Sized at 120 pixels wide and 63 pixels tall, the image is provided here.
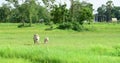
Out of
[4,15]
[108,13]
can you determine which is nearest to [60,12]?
[4,15]

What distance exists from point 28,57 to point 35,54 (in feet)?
0.83

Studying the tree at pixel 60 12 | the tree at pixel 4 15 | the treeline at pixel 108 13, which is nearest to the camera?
the tree at pixel 60 12

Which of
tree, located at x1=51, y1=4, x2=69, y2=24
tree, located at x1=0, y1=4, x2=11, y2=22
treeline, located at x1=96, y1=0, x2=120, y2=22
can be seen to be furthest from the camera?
treeline, located at x1=96, y1=0, x2=120, y2=22

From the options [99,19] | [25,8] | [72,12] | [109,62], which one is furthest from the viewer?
[99,19]

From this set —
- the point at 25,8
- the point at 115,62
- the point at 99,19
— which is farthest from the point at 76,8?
the point at 99,19

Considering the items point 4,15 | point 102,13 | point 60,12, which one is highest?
point 60,12

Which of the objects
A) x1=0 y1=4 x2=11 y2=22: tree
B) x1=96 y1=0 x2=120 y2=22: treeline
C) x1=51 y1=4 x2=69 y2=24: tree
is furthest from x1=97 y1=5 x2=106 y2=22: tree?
x1=51 y1=4 x2=69 y2=24: tree

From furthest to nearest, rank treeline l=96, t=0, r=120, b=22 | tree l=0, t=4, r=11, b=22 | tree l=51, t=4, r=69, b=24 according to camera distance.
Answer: treeline l=96, t=0, r=120, b=22 → tree l=0, t=4, r=11, b=22 → tree l=51, t=4, r=69, b=24

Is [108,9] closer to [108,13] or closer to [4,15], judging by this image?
[108,13]

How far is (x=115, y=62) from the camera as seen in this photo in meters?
10.7

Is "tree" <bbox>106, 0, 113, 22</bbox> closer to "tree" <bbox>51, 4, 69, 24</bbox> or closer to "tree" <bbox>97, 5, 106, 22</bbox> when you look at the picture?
"tree" <bbox>97, 5, 106, 22</bbox>

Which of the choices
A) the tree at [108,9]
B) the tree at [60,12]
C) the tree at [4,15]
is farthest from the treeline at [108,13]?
the tree at [60,12]

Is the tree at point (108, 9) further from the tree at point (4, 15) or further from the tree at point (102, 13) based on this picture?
the tree at point (4, 15)

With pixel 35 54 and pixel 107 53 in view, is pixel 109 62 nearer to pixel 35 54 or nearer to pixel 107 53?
pixel 35 54
